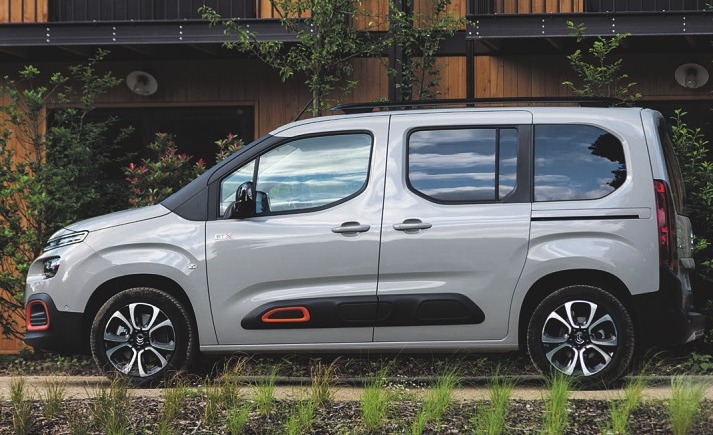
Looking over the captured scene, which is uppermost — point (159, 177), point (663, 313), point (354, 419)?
point (159, 177)

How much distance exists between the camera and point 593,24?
12.3m

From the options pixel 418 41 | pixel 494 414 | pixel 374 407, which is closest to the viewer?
pixel 494 414

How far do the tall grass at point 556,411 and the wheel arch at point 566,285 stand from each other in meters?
1.67

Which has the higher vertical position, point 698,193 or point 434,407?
point 698,193

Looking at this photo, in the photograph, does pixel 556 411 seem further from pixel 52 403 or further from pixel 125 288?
pixel 125 288

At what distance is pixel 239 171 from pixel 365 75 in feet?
Answer: 18.5

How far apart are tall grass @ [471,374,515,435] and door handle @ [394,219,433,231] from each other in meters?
1.81

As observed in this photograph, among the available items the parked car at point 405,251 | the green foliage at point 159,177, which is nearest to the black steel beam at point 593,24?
the green foliage at point 159,177

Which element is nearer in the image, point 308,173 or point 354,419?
point 354,419

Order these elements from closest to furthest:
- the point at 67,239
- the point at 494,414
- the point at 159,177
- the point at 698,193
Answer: the point at 494,414 → the point at 67,239 → the point at 698,193 → the point at 159,177

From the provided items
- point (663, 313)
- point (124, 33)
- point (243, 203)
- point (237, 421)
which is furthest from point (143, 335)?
point (124, 33)

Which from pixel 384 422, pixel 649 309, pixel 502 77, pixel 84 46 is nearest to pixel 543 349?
pixel 649 309

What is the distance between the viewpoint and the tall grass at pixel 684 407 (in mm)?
5814

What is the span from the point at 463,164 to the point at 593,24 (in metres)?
4.89
